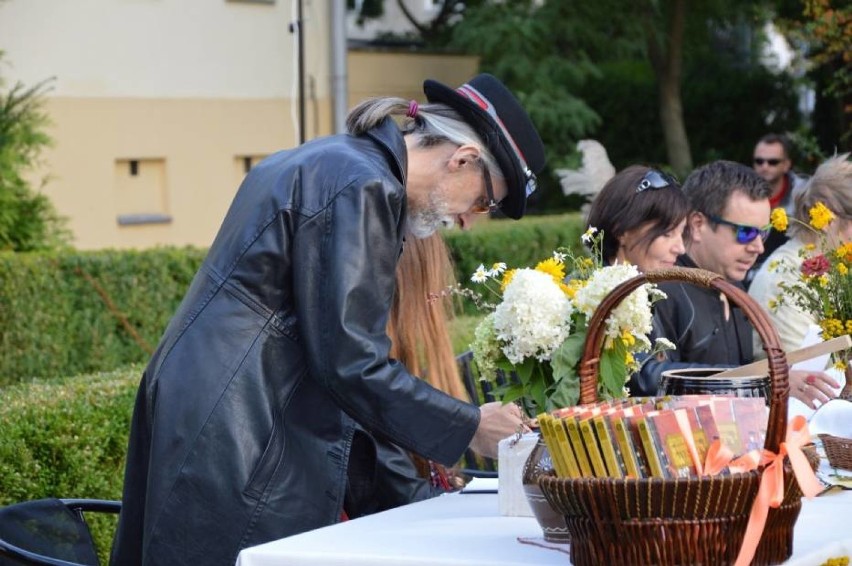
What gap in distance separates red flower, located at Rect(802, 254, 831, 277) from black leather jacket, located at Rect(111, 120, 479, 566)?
112 cm

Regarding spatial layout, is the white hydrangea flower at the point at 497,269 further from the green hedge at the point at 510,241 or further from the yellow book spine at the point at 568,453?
the green hedge at the point at 510,241

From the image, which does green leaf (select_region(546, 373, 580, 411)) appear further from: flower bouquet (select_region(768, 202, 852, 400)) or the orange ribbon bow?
flower bouquet (select_region(768, 202, 852, 400))

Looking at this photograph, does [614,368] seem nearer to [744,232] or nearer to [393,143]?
[393,143]

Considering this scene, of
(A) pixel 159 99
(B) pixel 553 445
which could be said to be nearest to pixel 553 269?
(B) pixel 553 445

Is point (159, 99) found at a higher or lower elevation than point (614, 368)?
higher

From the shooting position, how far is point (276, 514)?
2.91 m

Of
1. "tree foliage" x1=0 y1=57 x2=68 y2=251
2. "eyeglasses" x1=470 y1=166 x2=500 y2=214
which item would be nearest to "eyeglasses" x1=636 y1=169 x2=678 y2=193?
"eyeglasses" x1=470 y1=166 x2=500 y2=214

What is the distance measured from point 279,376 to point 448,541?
0.56 metres

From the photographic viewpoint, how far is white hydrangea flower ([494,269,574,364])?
2.60 m

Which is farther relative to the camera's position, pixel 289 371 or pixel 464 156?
pixel 464 156

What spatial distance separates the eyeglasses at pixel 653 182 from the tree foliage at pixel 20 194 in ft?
16.6

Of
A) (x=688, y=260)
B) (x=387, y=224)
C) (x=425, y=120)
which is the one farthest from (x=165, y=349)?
(x=688, y=260)

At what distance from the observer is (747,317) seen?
7.71 ft

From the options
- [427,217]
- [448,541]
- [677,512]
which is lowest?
[448,541]
